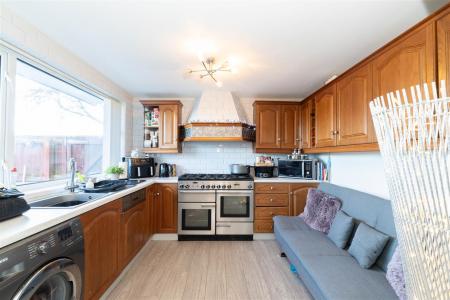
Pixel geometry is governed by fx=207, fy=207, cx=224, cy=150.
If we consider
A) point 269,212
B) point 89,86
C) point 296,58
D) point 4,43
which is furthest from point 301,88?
point 4,43

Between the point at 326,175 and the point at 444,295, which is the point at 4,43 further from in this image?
the point at 326,175

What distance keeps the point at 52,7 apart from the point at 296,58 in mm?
2067

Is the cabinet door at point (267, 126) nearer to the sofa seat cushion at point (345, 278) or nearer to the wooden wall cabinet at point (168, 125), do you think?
the wooden wall cabinet at point (168, 125)

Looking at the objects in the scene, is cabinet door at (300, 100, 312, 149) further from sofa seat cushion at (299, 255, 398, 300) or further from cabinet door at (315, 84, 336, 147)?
sofa seat cushion at (299, 255, 398, 300)

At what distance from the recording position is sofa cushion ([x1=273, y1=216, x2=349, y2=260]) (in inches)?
71.0

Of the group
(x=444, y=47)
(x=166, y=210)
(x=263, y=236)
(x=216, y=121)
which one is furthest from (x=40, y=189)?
(x=444, y=47)

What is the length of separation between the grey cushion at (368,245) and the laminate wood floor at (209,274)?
64 centimetres

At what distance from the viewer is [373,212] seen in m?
1.80

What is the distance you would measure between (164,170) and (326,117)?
2.55 metres

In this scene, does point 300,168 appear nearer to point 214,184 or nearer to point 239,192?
point 239,192

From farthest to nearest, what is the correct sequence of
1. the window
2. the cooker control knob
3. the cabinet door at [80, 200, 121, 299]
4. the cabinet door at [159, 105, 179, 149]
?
the cabinet door at [159, 105, 179, 149]
the window
the cabinet door at [80, 200, 121, 299]
the cooker control knob

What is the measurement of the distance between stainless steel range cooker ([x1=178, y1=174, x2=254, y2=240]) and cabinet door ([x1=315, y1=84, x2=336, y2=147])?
1.14 meters

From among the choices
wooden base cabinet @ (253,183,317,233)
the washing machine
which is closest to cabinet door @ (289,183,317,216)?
wooden base cabinet @ (253,183,317,233)

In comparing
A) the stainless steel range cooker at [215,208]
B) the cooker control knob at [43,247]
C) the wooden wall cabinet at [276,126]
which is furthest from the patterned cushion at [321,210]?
the cooker control knob at [43,247]
